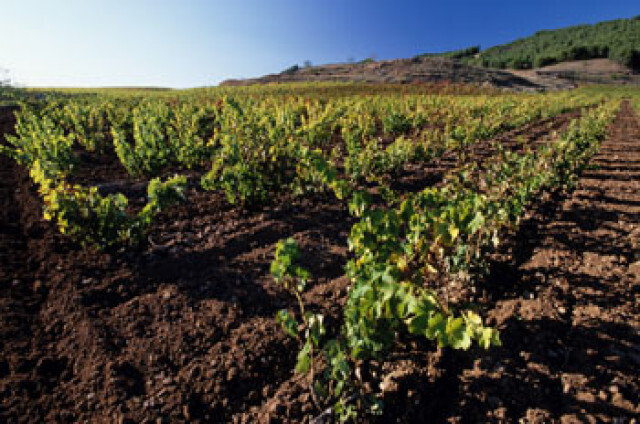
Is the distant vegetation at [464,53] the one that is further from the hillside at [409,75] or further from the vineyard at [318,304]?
the vineyard at [318,304]

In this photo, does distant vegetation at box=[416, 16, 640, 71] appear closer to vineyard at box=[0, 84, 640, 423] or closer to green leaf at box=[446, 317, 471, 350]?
vineyard at box=[0, 84, 640, 423]

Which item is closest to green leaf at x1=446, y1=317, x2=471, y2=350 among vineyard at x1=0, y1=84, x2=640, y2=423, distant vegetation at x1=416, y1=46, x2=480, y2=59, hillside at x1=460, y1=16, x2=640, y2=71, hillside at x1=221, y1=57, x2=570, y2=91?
vineyard at x1=0, y1=84, x2=640, y2=423

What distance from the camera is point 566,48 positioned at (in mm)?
87750

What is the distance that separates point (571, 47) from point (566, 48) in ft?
12.3

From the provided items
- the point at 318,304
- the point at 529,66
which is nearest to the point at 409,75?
the point at 318,304

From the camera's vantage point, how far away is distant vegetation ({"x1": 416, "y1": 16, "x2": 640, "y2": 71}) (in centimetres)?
7925

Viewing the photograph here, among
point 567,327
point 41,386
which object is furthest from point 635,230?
point 41,386

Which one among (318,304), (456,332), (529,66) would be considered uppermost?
(529,66)

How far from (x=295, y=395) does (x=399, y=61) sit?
64080 mm

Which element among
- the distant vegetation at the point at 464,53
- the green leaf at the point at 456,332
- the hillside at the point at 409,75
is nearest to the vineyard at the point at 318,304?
the green leaf at the point at 456,332

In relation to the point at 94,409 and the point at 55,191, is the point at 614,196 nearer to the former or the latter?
the point at 94,409

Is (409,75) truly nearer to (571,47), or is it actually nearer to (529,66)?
(529,66)

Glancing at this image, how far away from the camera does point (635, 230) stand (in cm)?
434

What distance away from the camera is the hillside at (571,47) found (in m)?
78.9
